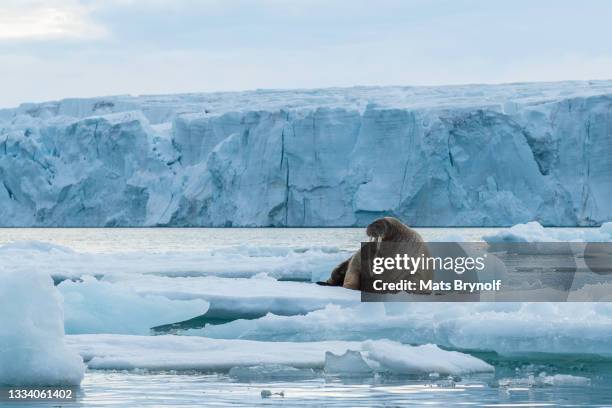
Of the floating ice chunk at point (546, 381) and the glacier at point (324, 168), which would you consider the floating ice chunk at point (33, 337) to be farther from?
the glacier at point (324, 168)

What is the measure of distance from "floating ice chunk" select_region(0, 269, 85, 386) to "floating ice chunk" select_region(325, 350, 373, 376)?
137cm

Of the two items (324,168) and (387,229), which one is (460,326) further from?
(324,168)

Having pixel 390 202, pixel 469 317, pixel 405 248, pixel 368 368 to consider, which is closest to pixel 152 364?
pixel 368 368

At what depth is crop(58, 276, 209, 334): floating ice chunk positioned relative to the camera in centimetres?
854

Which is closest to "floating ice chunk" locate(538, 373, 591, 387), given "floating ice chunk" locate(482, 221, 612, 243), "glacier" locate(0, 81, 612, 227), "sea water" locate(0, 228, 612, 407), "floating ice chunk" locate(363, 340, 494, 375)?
"sea water" locate(0, 228, 612, 407)

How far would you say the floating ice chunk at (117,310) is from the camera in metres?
8.54

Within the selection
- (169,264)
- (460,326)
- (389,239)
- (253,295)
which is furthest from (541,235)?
(460,326)

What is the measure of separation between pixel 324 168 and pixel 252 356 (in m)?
31.1

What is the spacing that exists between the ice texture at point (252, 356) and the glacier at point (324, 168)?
2810 centimetres

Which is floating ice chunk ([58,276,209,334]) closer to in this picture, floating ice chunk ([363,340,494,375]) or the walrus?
the walrus

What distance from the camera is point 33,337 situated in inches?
237

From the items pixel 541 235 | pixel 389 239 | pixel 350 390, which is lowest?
pixel 350 390

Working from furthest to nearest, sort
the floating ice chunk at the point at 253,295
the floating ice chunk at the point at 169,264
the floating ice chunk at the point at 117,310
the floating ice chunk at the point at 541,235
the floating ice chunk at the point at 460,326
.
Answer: the floating ice chunk at the point at 541,235, the floating ice chunk at the point at 169,264, the floating ice chunk at the point at 253,295, the floating ice chunk at the point at 117,310, the floating ice chunk at the point at 460,326

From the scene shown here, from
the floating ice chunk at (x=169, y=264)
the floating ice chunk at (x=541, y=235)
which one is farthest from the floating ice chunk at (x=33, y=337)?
the floating ice chunk at (x=541, y=235)
